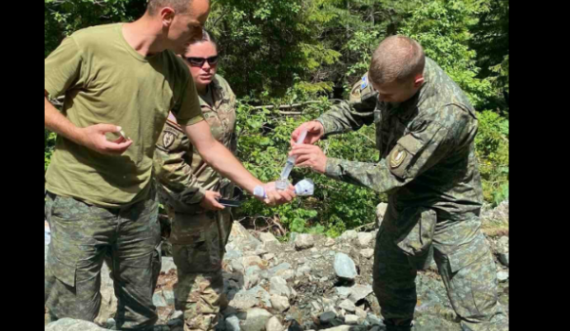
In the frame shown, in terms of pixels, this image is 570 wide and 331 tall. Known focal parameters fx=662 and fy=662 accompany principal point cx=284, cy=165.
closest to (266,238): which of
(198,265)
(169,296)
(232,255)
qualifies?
(232,255)

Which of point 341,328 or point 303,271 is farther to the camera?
point 303,271

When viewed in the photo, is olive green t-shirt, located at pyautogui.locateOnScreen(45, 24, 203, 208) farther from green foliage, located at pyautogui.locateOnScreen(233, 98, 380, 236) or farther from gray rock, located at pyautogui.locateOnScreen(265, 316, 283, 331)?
green foliage, located at pyautogui.locateOnScreen(233, 98, 380, 236)

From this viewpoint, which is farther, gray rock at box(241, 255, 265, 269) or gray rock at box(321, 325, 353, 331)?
gray rock at box(241, 255, 265, 269)

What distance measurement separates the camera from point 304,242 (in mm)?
7887

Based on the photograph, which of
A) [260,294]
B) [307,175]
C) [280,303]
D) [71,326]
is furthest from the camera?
[307,175]

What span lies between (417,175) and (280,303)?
258 cm

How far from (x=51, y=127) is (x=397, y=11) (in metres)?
13.6

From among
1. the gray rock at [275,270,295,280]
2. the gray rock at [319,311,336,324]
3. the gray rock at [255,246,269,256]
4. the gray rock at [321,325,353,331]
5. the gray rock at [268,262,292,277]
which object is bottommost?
the gray rock at [255,246,269,256]

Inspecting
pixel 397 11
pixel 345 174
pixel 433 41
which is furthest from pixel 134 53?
pixel 397 11

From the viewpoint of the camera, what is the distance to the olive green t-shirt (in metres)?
3.53

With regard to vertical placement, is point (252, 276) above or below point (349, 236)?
above

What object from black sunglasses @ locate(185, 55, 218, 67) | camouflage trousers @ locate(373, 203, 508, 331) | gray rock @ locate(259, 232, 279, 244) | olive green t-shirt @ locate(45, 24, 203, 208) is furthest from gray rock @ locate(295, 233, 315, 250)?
olive green t-shirt @ locate(45, 24, 203, 208)

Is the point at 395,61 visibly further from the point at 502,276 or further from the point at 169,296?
the point at 502,276

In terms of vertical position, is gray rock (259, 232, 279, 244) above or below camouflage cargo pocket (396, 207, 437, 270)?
below
